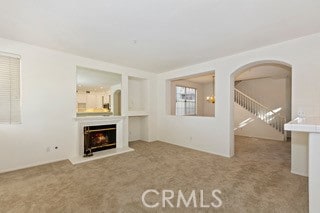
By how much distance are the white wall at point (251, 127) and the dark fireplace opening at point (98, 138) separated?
226 inches

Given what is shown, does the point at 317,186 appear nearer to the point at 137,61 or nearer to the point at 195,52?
the point at 195,52

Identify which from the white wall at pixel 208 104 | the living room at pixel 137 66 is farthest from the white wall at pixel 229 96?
the white wall at pixel 208 104

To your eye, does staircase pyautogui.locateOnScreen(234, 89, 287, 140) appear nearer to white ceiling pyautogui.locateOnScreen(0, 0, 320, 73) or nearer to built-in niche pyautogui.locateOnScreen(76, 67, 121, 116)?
white ceiling pyautogui.locateOnScreen(0, 0, 320, 73)

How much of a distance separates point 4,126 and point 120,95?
2.81 m

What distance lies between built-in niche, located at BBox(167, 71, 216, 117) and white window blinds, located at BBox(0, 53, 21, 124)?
5.49m

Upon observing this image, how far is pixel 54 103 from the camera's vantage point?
147 inches

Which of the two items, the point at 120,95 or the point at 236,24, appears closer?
the point at 236,24

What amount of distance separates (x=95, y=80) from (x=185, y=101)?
5.18 metres

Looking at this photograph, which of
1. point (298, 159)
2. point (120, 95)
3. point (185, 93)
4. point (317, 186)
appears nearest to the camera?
point (317, 186)

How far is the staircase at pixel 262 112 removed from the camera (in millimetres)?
6551

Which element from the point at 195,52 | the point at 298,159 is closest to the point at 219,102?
the point at 195,52

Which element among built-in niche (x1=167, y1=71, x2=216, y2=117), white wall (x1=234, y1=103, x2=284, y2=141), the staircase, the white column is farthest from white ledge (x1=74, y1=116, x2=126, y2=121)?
the staircase

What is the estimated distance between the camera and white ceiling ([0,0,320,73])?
2.07m

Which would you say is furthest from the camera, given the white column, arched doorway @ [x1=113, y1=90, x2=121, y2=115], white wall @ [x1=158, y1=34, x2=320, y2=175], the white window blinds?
arched doorway @ [x1=113, y1=90, x2=121, y2=115]
